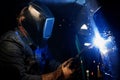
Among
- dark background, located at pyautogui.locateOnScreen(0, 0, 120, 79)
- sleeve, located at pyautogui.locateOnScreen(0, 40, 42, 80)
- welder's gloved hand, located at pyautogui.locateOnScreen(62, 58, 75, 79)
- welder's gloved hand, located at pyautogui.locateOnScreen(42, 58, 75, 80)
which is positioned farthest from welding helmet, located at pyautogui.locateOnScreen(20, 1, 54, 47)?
welder's gloved hand, located at pyautogui.locateOnScreen(62, 58, 75, 79)

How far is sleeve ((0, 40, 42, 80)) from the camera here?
12.6 ft

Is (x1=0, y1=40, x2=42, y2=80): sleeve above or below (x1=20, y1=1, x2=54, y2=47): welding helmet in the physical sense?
below

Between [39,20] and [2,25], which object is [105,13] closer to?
[39,20]

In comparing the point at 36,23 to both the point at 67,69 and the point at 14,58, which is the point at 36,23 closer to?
the point at 14,58

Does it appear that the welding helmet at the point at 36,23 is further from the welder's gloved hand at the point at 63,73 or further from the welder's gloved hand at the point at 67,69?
the welder's gloved hand at the point at 67,69

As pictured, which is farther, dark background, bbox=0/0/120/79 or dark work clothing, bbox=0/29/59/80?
dark background, bbox=0/0/120/79

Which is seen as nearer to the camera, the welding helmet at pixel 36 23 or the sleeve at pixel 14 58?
the sleeve at pixel 14 58

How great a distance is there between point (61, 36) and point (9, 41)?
2.47m

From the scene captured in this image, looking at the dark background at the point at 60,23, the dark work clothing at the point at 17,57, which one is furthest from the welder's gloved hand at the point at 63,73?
the dark background at the point at 60,23

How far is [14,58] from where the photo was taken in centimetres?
395

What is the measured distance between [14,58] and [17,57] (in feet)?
0.20

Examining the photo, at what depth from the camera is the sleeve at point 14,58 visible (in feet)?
12.6

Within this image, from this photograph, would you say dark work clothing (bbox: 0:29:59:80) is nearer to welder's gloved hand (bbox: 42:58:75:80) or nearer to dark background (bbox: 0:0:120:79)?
welder's gloved hand (bbox: 42:58:75:80)

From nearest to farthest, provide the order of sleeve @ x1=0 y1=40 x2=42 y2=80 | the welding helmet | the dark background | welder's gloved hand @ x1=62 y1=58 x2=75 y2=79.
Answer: welder's gloved hand @ x1=62 y1=58 x2=75 y2=79 → sleeve @ x1=0 y1=40 x2=42 y2=80 → the welding helmet → the dark background
